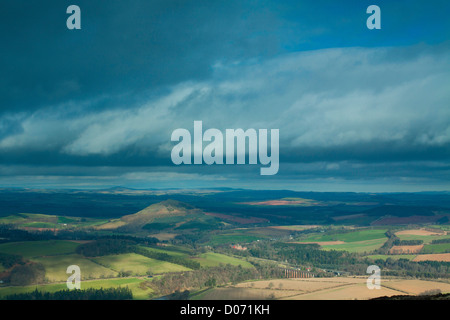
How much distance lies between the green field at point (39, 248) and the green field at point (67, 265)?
20.4 feet

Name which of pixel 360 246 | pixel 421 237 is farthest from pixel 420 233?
pixel 360 246

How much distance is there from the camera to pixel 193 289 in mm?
81188

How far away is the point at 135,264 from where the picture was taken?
111125 mm

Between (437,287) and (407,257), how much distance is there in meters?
53.0

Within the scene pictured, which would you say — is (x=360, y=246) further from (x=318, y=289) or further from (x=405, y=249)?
(x=318, y=289)

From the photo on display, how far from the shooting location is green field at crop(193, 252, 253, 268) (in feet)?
385

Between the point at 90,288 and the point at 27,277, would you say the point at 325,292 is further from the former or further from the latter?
the point at 27,277

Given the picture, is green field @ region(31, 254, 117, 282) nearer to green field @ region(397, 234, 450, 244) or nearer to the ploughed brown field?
the ploughed brown field

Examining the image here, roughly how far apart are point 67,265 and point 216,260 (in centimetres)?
4699

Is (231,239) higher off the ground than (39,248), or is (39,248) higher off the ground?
(39,248)

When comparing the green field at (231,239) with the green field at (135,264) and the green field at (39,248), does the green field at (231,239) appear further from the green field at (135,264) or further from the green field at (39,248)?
the green field at (39,248)

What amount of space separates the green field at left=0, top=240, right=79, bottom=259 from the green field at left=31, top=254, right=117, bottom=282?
20.4 ft

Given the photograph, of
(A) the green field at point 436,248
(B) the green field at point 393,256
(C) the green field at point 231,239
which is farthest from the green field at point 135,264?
(A) the green field at point 436,248
